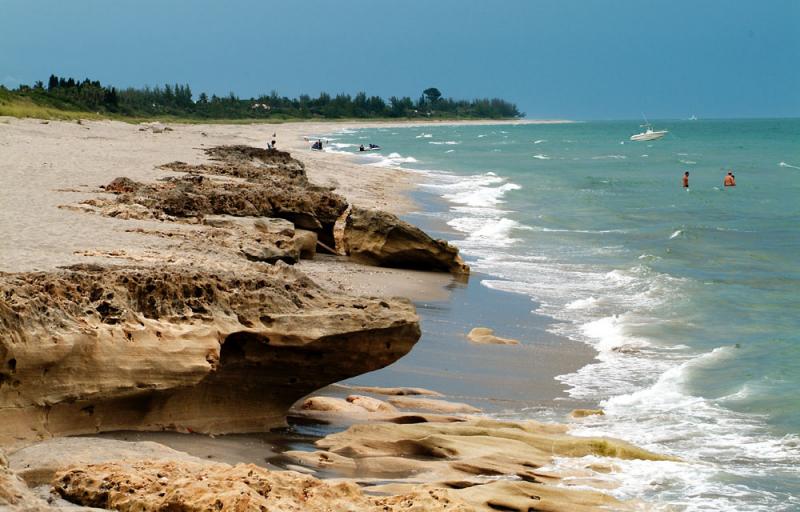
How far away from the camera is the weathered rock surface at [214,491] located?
646cm

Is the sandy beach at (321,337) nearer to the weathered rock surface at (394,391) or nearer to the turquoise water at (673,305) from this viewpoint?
the weathered rock surface at (394,391)

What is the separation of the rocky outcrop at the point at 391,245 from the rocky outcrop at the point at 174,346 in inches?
416

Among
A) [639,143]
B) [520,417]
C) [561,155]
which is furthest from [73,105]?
[520,417]

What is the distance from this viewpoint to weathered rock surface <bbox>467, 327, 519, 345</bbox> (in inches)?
647

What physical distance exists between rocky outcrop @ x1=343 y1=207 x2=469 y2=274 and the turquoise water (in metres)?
1.34

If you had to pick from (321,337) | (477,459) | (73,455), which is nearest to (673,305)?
(477,459)

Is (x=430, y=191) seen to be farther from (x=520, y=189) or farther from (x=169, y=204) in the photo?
(x=169, y=204)

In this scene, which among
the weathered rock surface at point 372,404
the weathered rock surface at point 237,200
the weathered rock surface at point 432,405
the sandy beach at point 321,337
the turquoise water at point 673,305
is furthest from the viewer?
the weathered rock surface at point 237,200

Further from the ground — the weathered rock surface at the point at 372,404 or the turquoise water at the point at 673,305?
the weathered rock surface at the point at 372,404

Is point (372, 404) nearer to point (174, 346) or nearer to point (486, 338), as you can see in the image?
point (174, 346)

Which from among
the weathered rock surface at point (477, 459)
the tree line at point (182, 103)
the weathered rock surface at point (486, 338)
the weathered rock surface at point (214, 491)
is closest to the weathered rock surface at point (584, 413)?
the weathered rock surface at point (477, 459)

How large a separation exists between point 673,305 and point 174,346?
44.8 ft

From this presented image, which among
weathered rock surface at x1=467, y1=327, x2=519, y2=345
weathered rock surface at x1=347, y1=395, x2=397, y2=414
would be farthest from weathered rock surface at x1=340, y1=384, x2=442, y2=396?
weathered rock surface at x1=467, y1=327, x2=519, y2=345

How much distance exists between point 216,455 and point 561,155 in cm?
8721
